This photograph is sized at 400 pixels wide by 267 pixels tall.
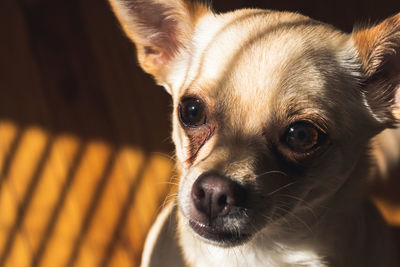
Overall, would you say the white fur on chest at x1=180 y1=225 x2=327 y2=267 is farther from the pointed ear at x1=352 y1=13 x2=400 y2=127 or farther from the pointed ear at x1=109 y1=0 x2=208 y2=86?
the pointed ear at x1=109 y1=0 x2=208 y2=86

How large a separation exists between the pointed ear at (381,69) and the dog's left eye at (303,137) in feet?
0.90

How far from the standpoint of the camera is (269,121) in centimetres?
151

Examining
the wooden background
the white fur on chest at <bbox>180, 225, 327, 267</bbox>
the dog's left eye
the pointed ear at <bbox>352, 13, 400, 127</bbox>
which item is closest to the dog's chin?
the white fur on chest at <bbox>180, 225, 327, 267</bbox>

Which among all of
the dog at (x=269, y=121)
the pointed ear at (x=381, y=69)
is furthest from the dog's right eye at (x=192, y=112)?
the pointed ear at (x=381, y=69)

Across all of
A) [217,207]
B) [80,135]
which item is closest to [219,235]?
[217,207]

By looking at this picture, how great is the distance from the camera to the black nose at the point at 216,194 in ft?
4.65

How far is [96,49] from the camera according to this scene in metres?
2.91

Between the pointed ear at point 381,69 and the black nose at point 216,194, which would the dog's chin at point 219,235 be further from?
the pointed ear at point 381,69

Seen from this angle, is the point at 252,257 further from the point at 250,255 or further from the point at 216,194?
the point at 216,194

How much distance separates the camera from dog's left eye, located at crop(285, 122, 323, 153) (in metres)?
1.53

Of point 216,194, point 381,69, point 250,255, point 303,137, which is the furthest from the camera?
point 250,255

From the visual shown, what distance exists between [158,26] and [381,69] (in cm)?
74

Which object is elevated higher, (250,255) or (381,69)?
(381,69)

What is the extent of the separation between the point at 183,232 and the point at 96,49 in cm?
140
